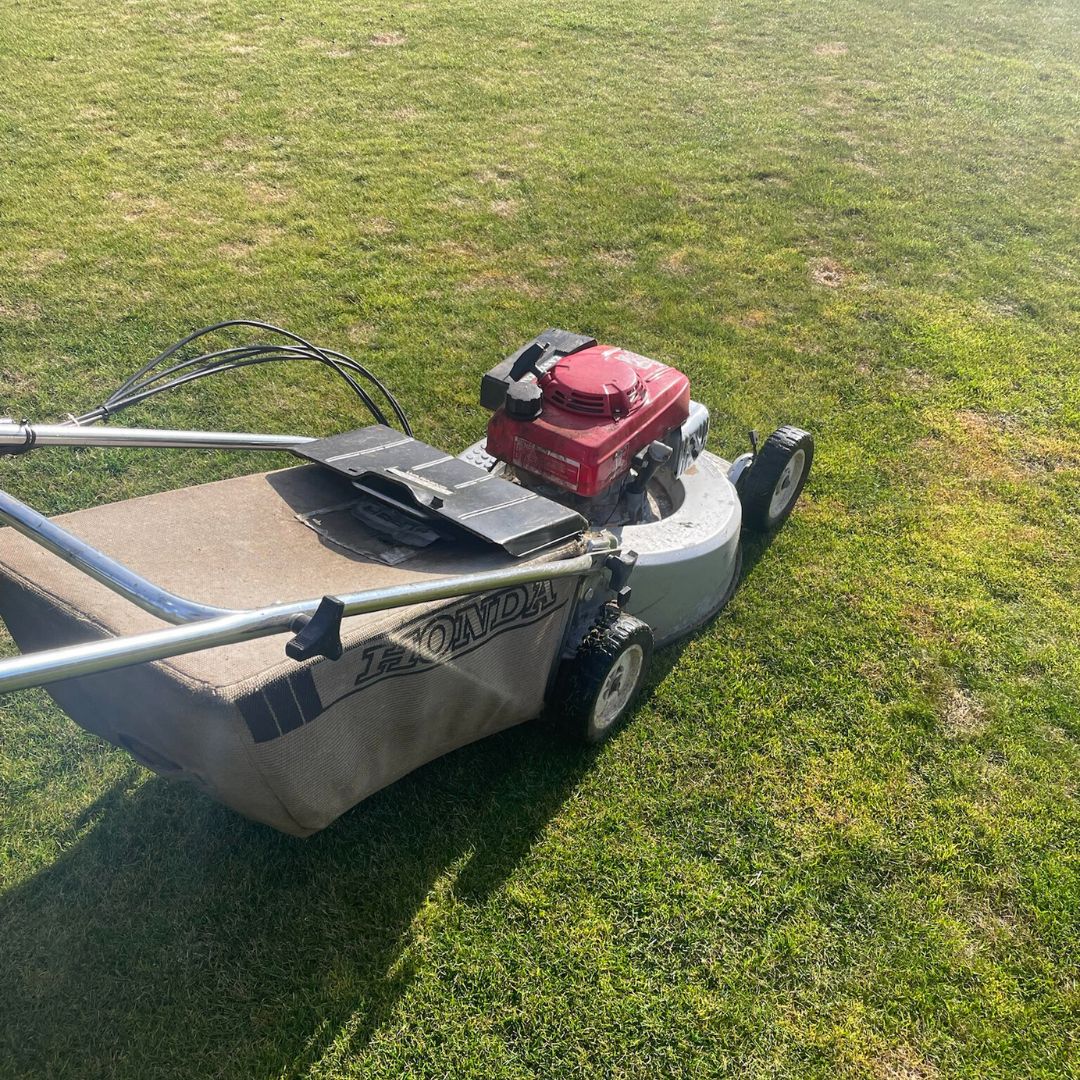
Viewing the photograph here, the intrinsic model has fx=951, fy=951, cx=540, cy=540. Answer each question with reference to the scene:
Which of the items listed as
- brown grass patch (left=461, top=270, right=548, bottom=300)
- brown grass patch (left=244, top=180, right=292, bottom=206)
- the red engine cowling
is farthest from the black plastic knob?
brown grass patch (left=244, top=180, right=292, bottom=206)

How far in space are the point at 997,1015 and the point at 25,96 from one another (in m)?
8.29

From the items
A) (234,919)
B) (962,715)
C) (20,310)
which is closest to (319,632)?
(234,919)

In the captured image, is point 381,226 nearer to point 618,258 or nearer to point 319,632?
point 618,258

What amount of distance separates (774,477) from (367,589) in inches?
76.8

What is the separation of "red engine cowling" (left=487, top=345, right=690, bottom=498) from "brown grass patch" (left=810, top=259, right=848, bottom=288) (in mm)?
2965

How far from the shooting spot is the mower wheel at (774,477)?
3.49m

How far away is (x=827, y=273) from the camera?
5637mm

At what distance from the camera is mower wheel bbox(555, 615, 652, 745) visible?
8.48ft

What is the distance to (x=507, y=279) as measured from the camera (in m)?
5.34

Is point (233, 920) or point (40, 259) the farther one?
point (40, 259)

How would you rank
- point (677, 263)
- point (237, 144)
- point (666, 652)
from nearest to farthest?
1. point (666, 652)
2. point (677, 263)
3. point (237, 144)

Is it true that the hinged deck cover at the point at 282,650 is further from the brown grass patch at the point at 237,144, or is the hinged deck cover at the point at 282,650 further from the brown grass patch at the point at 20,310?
the brown grass patch at the point at 237,144

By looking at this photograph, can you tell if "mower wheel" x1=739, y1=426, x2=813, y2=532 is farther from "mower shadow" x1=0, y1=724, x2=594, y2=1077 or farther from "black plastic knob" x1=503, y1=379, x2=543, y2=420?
"mower shadow" x1=0, y1=724, x2=594, y2=1077

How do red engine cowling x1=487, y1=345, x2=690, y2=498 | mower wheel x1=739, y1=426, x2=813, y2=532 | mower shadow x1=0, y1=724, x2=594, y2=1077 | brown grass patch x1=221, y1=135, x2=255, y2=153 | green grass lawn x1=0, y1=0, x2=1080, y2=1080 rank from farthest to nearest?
1. brown grass patch x1=221, y1=135, x2=255, y2=153
2. mower wheel x1=739, y1=426, x2=813, y2=532
3. red engine cowling x1=487, y1=345, x2=690, y2=498
4. green grass lawn x1=0, y1=0, x2=1080, y2=1080
5. mower shadow x1=0, y1=724, x2=594, y2=1077
